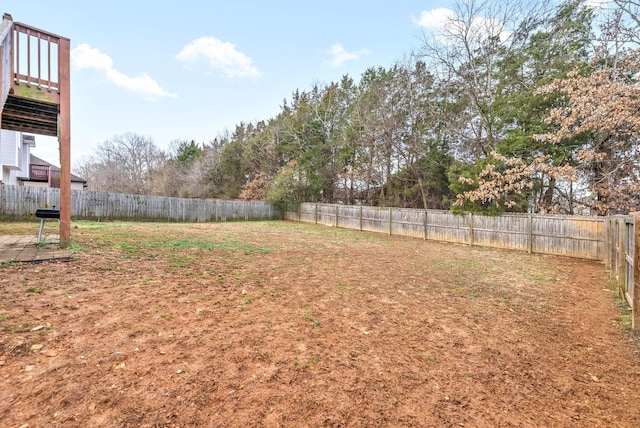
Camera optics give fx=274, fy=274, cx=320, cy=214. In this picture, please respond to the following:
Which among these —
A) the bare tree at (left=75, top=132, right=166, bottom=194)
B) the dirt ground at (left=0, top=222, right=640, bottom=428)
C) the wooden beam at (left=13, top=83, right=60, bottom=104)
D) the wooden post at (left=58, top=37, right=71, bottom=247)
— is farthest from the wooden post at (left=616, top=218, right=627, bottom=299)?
the bare tree at (left=75, top=132, right=166, bottom=194)

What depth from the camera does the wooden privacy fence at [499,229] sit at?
25.0 ft

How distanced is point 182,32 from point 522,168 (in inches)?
553

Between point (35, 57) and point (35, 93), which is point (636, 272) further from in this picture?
point (35, 57)

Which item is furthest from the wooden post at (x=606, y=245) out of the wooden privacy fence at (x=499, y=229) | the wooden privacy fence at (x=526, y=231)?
the wooden privacy fence at (x=499, y=229)

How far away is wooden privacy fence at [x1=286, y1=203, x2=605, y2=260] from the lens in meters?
7.61

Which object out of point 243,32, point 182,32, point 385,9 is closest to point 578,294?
point 385,9

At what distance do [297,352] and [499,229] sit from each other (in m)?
9.52

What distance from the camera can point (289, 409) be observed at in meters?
1.64

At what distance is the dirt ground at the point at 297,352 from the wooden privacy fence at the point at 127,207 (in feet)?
34.5

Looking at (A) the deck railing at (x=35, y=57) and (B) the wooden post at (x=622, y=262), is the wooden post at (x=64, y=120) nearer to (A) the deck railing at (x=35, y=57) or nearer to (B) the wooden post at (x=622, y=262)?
(A) the deck railing at (x=35, y=57)

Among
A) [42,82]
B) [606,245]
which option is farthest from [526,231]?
[42,82]

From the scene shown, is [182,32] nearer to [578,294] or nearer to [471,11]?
[471,11]

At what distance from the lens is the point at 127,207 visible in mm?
13844

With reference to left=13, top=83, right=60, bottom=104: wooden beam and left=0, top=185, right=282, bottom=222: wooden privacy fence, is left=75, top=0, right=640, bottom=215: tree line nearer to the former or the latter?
left=0, top=185, right=282, bottom=222: wooden privacy fence
